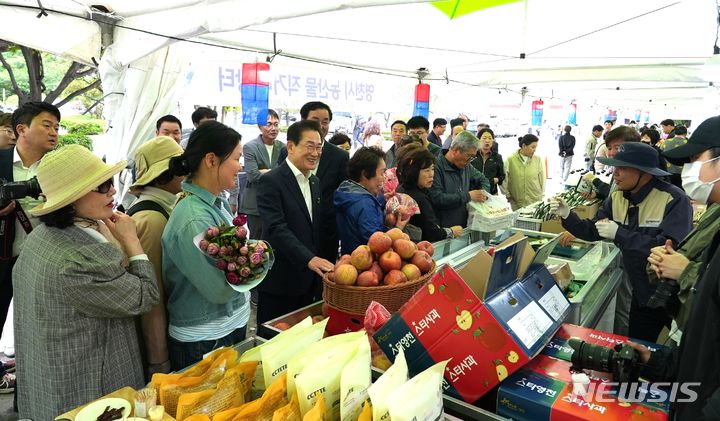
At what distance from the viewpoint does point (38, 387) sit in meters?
1.68

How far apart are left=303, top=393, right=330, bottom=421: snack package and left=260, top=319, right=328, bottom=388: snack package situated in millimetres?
181

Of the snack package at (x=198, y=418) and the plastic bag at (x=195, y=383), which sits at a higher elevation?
the snack package at (x=198, y=418)

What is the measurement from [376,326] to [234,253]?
0.60 metres

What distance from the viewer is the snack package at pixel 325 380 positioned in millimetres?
1090

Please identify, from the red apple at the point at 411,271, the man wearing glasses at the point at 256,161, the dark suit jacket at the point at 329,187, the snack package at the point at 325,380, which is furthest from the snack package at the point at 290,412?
the man wearing glasses at the point at 256,161

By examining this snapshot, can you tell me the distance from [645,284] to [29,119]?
13.1 ft

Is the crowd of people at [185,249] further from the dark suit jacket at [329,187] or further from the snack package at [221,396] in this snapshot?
the snack package at [221,396]

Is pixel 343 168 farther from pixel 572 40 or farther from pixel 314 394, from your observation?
pixel 572 40

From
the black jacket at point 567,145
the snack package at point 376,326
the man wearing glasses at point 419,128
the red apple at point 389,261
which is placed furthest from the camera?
the black jacket at point 567,145

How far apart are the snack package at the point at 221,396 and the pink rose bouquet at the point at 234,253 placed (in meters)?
0.48

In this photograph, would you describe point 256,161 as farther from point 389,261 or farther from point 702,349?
point 702,349

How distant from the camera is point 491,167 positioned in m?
5.79

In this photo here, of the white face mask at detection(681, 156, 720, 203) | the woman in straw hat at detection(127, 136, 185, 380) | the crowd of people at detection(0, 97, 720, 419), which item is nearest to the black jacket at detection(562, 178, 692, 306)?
the crowd of people at detection(0, 97, 720, 419)

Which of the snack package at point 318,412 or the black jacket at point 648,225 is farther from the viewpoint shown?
the black jacket at point 648,225
